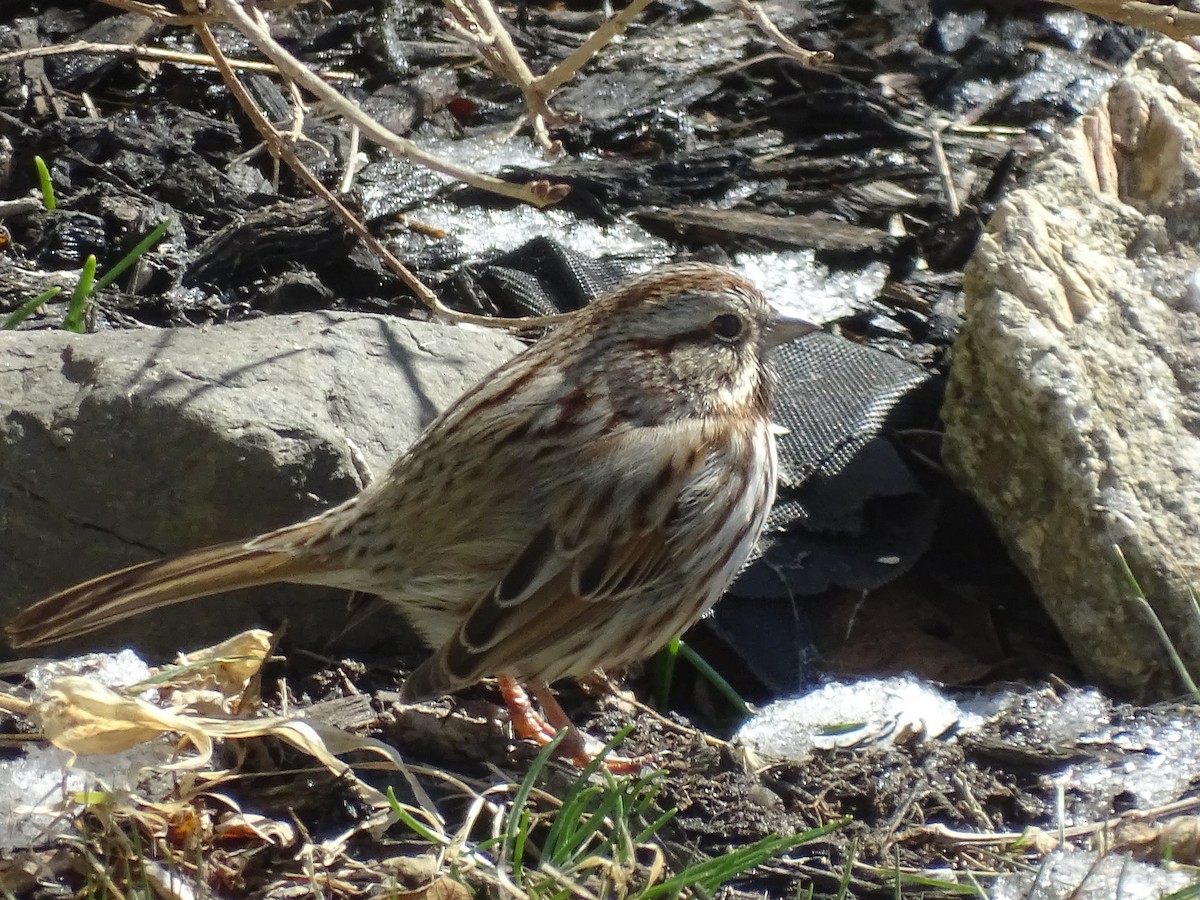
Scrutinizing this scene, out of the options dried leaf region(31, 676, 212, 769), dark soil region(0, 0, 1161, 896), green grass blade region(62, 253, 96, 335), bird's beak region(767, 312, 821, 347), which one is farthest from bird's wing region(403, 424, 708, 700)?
green grass blade region(62, 253, 96, 335)

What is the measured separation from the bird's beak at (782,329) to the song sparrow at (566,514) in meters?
0.11

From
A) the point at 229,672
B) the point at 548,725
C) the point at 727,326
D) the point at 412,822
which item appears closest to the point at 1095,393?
the point at 727,326

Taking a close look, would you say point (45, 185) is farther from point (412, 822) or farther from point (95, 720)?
point (412, 822)

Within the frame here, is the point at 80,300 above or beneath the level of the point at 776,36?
beneath

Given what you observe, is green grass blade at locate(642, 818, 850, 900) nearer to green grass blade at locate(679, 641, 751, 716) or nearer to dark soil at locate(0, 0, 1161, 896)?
dark soil at locate(0, 0, 1161, 896)

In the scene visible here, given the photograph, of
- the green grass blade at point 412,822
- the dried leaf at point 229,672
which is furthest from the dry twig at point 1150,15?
the dried leaf at point 229,672

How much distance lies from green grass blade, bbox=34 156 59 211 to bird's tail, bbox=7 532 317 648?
1831mm

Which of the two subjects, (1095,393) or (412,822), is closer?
(412,822)

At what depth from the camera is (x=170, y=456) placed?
3.96 m

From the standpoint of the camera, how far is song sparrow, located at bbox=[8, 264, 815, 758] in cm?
387

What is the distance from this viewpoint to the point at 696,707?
14.9ft

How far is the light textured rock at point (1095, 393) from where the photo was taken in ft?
14.3

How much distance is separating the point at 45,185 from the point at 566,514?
2401mm

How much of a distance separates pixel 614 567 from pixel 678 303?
0.73 m
